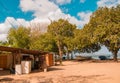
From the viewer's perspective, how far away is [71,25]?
195ft

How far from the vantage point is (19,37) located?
5775 centimetres

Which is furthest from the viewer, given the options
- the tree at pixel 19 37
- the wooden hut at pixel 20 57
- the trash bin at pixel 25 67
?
the tree at pixel 19 37

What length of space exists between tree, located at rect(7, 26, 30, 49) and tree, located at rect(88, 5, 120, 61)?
784 inches

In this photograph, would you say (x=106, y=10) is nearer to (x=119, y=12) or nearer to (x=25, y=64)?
(x=119, y=12)

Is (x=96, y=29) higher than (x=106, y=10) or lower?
lower

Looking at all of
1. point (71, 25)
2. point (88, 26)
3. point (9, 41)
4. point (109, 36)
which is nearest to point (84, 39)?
point (88, 26)

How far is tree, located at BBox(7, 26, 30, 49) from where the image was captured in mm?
57219

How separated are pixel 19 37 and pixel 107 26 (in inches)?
993

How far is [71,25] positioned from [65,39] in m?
5.60

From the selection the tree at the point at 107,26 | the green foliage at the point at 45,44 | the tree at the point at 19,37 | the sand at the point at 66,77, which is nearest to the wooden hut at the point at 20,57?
the sand at the point at 66,77

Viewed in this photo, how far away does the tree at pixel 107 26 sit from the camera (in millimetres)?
41641

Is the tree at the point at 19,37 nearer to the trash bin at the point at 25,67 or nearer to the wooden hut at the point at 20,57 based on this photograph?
the wooden hut at the point at 20,57

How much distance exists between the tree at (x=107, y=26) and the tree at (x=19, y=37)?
19909mm

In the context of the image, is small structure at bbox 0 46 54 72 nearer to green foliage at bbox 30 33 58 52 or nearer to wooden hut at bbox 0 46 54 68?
wooden hut at bbox 0 46 54 68
